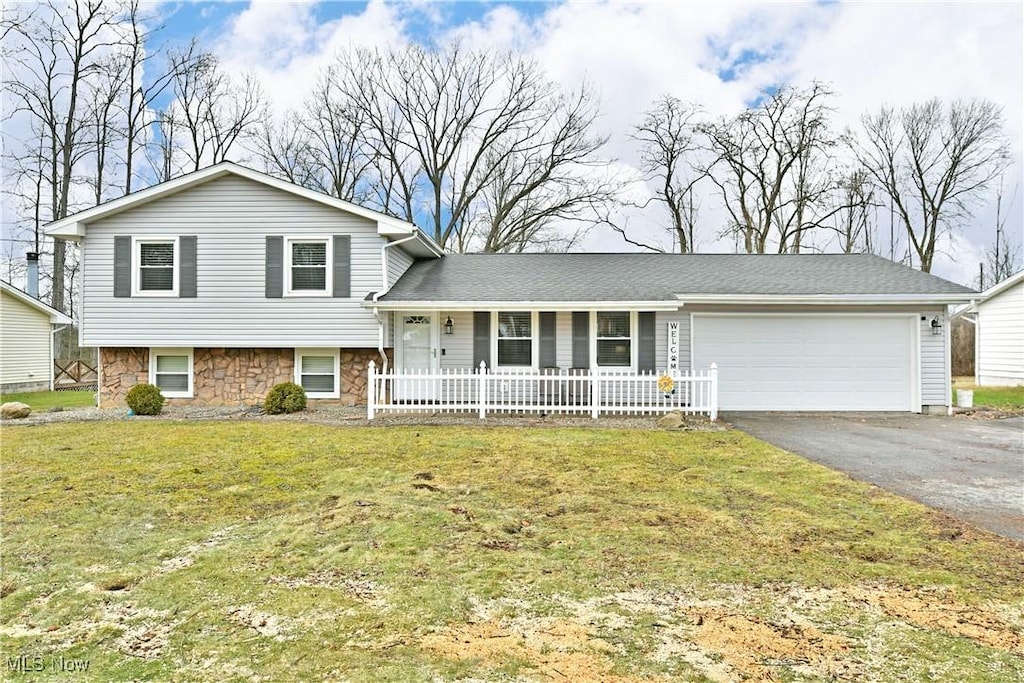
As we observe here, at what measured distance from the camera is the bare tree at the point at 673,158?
27719 mm

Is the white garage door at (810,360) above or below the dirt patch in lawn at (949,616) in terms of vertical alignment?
above

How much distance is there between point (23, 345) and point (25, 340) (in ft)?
0.61

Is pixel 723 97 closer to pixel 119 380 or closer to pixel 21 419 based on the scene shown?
pixel 119 380

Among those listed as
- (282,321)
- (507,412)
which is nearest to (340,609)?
(507,412)

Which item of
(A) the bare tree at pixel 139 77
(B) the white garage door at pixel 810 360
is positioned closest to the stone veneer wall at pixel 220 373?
(B) the white garage door at pixel 810 360

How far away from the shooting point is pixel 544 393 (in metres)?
11.5

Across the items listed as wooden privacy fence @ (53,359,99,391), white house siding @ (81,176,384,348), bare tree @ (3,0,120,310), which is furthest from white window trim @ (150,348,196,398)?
bare tree @ (3,0,120,310)

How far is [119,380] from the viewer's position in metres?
12.8

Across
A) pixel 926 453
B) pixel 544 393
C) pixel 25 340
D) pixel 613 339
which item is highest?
pixel 25 340

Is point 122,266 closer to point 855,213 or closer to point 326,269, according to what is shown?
point 326,269

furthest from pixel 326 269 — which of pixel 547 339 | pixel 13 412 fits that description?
pixel 13 412

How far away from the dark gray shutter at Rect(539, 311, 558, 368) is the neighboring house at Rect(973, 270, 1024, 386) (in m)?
13.9

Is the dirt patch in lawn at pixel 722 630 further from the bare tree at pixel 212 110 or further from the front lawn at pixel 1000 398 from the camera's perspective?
the bare tree at pixel 212 110

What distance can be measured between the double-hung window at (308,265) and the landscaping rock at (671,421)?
287 inches
